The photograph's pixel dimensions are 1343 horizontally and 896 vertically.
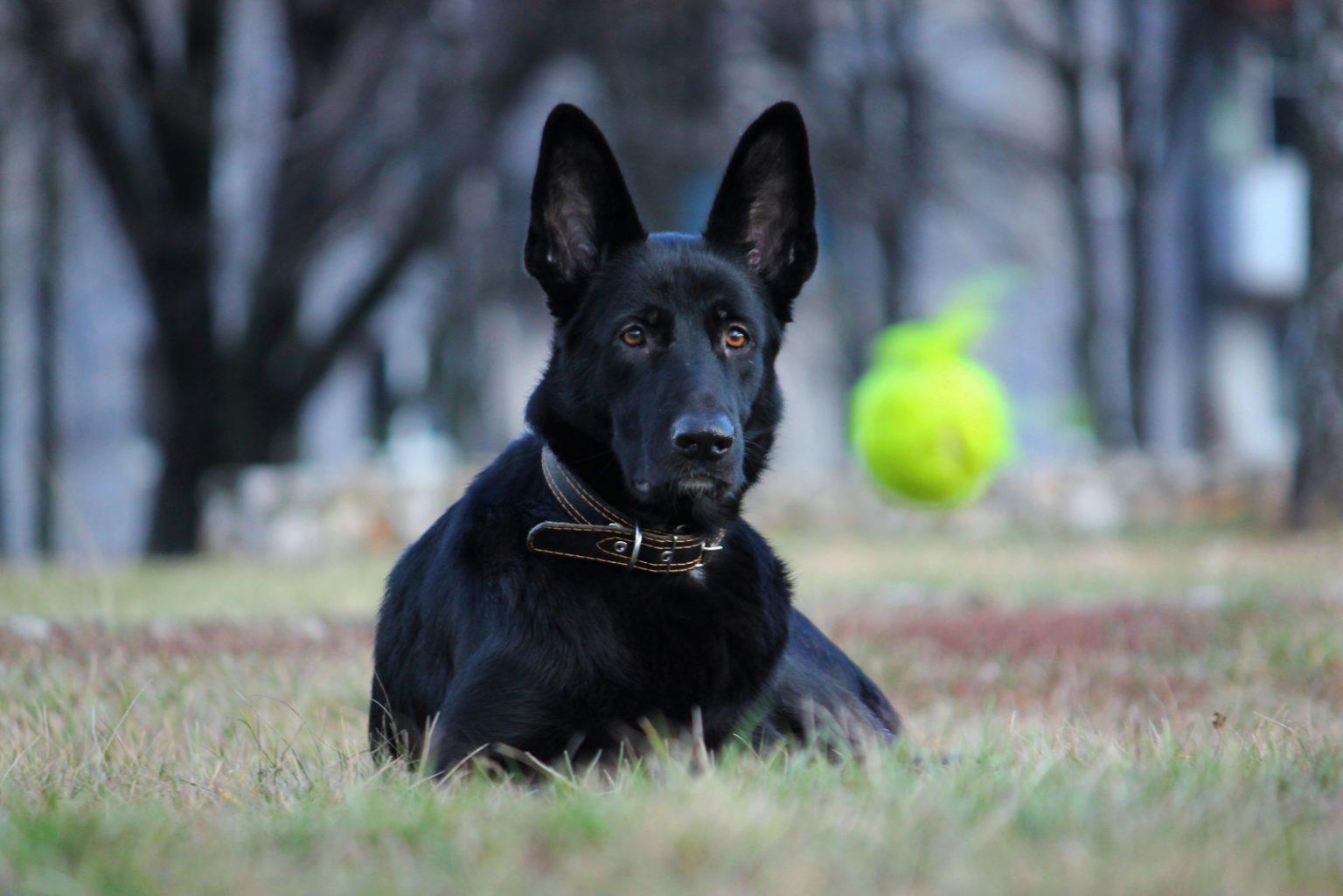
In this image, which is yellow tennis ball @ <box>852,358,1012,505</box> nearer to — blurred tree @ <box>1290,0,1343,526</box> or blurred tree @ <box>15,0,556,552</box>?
blurred tree @ <box>1290,0,1343,526</box>

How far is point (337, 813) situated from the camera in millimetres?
2203

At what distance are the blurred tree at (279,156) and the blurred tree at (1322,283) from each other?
623 centimetres

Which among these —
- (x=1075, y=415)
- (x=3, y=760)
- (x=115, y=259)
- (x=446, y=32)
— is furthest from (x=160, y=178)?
(x=1075, y=415)

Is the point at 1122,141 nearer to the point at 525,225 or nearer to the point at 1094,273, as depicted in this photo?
the point at 1094,273

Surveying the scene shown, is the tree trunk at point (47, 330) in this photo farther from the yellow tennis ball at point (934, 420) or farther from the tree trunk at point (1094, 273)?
the tree trunk at point (1094, 273)

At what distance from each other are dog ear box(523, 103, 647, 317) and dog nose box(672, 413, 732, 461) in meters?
0.53

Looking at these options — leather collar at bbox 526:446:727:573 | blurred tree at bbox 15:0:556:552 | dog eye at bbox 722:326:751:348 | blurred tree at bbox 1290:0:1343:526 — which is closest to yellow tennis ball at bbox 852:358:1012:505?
blurred tree at bbox 1290:0:1343:526

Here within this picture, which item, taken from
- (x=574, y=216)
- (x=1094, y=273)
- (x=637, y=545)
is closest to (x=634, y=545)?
(x=637, y=545)

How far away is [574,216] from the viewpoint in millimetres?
3346

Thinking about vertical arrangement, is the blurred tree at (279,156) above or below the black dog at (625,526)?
above

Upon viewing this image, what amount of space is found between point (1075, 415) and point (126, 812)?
1978 centimetres

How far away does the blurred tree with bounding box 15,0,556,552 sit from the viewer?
1145 cm

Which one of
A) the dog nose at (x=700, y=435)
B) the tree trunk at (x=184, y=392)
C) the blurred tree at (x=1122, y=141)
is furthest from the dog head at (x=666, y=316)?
the blurred tree at (x=1122, y=141)

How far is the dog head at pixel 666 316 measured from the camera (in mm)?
3029
